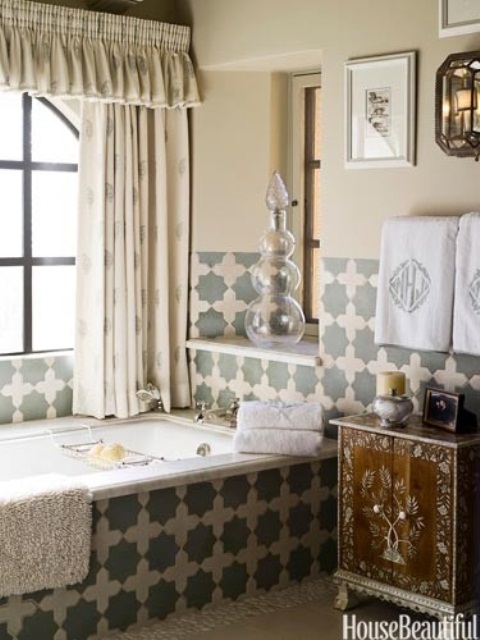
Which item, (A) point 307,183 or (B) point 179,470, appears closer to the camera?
(B) point 179,470

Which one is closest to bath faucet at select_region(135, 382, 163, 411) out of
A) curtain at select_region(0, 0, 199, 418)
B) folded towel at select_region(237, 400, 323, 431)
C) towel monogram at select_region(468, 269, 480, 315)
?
curtain at select_region(0, 0, 199, 418)

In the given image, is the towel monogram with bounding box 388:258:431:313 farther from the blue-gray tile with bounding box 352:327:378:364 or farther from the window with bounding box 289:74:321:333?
the window with bounding box 289:74:321:333

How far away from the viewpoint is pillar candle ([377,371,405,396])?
4.12m

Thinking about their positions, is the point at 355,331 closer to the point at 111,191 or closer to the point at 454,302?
the point at 454,302

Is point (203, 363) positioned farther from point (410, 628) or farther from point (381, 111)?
point (410, 628)

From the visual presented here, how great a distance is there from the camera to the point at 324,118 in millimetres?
4648

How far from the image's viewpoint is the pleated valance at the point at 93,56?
4.75 metres

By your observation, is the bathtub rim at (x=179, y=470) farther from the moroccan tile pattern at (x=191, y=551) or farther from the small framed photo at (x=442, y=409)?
the small framed photo at (x=442, y=409)

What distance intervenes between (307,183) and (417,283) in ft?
4.20

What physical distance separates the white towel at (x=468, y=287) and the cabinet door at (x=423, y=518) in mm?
445

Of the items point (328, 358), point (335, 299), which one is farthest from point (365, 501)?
point (335, 299)

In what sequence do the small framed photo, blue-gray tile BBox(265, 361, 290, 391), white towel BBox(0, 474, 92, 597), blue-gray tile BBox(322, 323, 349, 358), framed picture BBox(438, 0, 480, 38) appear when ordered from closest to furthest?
white towel BBox(0, 474, 92, 597) → the small framed photo → framed picture BBox(438, 0, 480, 38) → blue-gray tile BBox(322, 323, 349, 358) → blue-gray tile BBox(265, 361, 290, 391)

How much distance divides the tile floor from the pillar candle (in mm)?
820

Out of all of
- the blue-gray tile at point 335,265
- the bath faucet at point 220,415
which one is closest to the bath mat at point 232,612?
the bath faucet at point 220,415
